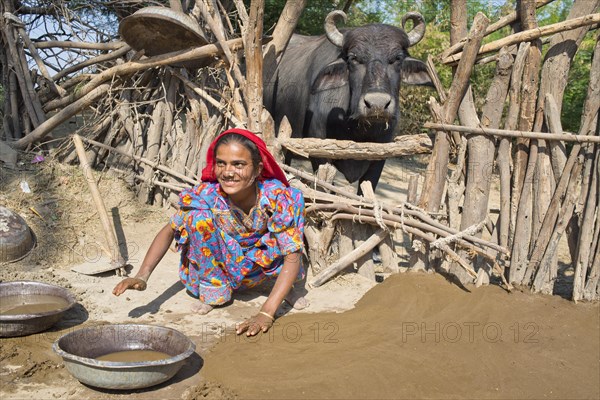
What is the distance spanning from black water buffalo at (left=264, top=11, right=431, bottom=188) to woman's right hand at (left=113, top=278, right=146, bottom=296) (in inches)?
96.4

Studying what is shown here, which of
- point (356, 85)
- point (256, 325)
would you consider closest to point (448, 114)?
point (356, 85)

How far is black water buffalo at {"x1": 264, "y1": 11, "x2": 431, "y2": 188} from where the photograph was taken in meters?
5.11

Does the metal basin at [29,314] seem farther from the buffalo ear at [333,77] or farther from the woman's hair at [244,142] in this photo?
the buffalo ear at [333,77]

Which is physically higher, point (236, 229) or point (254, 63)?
point (254, 63)

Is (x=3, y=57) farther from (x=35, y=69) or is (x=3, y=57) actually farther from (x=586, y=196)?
(x=586, y=196)

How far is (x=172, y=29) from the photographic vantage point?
195 inches

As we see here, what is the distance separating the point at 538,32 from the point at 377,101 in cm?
132

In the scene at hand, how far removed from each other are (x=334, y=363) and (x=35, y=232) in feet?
8.92

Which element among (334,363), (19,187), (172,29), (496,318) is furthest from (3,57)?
(496,318)

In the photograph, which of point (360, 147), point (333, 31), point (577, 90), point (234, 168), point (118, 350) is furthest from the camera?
point (577, 90)

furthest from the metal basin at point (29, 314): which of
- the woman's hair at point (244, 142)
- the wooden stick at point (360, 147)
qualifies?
the wooden stick at point (360, 147)

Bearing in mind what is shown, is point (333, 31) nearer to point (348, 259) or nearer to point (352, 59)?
point (352, 59)

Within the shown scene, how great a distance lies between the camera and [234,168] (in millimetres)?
3400

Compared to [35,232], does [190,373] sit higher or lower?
lower
